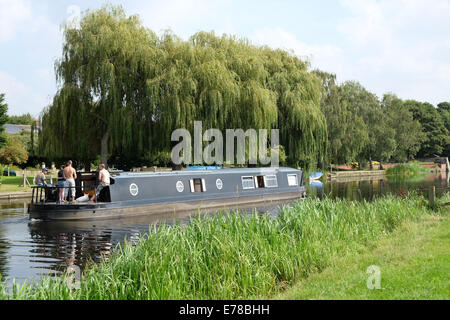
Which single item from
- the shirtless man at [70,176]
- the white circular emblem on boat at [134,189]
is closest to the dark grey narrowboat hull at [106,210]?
the white circular emblem on boat at [134,189]

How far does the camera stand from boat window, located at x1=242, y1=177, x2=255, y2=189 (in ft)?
75.3

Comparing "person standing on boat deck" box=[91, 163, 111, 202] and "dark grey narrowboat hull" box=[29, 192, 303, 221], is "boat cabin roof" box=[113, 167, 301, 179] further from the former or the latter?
"dark grey narrowboat hull" box=[29, 192, 303, 221]

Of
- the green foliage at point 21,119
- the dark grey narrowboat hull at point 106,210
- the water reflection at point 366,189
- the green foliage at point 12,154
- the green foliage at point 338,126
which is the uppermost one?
the green foliage at point 21,119

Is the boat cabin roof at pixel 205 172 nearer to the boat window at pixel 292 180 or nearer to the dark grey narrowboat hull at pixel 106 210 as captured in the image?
the boat window at pixel 292 180

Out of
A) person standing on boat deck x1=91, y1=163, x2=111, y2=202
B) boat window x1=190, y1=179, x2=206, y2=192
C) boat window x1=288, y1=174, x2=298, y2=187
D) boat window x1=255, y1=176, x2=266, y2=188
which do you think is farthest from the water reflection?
person standing on boat deck x1=91, y1=163, x2=111, y2=202

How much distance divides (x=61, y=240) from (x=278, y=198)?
45.0 ft

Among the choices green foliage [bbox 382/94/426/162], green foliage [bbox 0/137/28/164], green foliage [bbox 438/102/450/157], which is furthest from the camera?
green foliage [bbox 438/102/450/157]

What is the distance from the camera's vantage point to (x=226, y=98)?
921 inches

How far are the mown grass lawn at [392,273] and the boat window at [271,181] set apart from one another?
14202 mm

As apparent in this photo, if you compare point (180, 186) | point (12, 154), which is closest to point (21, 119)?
point (12, 154)

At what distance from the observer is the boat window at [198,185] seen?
2053 cm

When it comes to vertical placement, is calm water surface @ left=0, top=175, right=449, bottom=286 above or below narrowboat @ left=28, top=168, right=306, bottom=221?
below

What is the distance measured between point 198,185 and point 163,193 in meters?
2.10

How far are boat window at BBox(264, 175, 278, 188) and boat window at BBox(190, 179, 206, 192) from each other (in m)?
4.46
